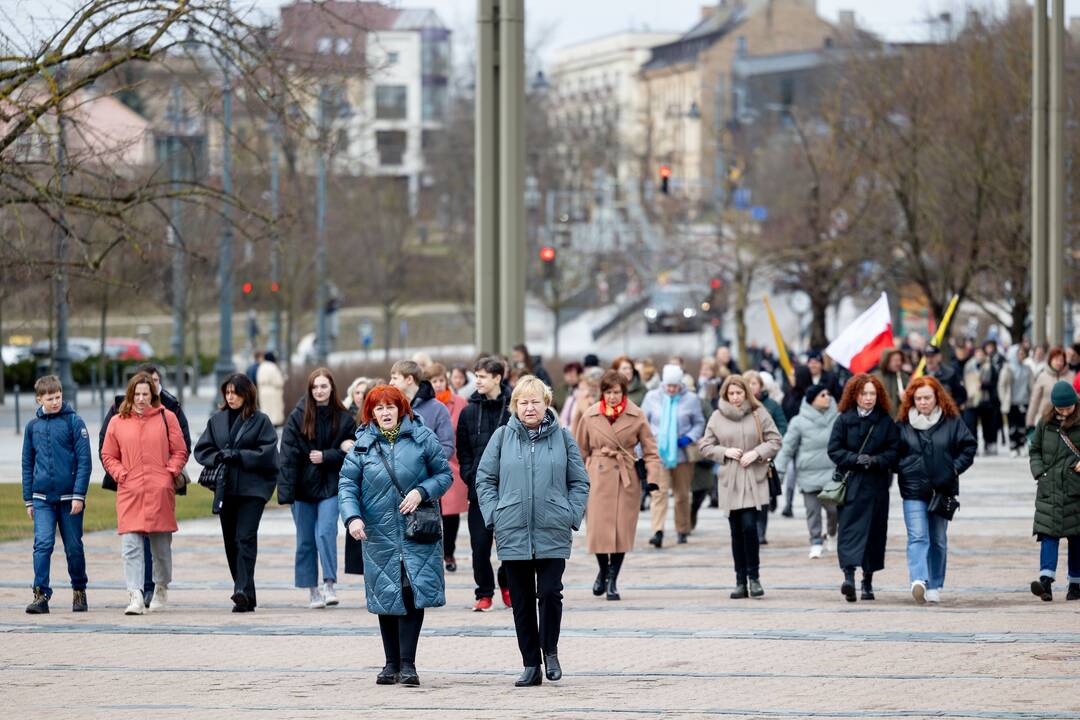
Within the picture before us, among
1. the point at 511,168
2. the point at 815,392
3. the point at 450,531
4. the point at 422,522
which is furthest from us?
the point at 511,168

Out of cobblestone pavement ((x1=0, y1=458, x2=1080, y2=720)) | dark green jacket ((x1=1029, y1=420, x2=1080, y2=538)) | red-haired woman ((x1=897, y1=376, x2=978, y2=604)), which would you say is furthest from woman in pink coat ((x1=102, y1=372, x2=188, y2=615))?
dark green jacket ((x1=1029, y1=420, x2=1080, y2=538))

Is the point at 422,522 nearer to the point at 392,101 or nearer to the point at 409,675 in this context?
the point at 409,675

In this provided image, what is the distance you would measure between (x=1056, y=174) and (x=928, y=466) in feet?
49.8

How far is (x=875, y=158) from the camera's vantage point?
141 ft

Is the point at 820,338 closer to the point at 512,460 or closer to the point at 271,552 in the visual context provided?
the point at 271,552

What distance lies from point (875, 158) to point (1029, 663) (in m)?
32.8

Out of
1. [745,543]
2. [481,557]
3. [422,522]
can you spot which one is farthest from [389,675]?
[745,543]

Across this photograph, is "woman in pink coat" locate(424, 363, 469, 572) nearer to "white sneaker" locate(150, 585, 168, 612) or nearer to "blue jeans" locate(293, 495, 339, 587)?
"blue jeans" locate(293, 495, 339, 587)

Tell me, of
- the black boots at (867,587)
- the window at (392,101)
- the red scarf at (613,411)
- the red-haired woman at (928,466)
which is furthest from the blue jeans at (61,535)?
the window at (392,101)

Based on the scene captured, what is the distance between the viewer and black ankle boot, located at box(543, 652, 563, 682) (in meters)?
10.7

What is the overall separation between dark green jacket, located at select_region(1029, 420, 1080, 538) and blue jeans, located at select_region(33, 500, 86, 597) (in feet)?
21.6

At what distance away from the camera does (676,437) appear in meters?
18.4

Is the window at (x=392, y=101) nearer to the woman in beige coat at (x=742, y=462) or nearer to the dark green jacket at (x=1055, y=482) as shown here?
the woman in beige coat at (x=742, y=462)

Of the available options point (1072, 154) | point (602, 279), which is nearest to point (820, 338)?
point (1072, 154)
